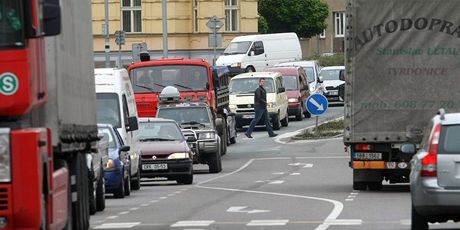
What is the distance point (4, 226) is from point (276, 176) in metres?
22.9

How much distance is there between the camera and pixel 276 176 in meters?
37.0

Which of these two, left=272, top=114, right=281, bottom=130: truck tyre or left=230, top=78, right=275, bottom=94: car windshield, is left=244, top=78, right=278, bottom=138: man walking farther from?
left=272, top=114, right=281, bottom=130: truck tyre

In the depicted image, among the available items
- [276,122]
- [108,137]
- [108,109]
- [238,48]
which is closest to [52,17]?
[108,137]

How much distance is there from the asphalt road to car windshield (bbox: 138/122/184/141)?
41.1 inches

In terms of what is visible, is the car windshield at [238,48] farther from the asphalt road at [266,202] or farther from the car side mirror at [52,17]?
the car side mirror at [52,17]

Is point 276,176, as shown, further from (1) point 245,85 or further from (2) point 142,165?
(1) point 245,85

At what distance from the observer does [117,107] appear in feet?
108

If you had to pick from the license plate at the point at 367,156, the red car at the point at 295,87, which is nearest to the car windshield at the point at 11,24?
the license plate at the point at 367,156

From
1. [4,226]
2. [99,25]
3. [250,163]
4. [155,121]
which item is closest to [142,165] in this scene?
[155,121]

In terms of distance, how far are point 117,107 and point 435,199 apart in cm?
1535

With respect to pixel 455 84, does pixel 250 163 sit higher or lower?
lower

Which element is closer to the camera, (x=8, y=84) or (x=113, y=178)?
(x=8, y=84)

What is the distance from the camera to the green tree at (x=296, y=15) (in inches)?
4370

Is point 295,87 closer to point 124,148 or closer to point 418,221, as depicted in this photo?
point 124,148
